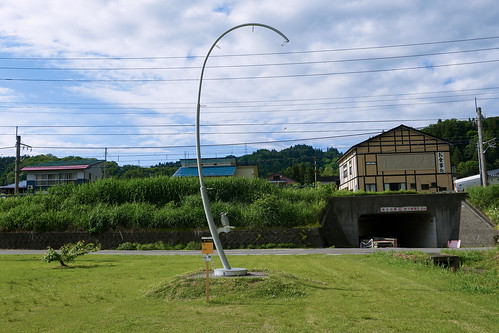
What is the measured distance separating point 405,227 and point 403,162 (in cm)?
890

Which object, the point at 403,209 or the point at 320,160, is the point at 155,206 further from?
the point at 320,160

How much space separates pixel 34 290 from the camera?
417 inches

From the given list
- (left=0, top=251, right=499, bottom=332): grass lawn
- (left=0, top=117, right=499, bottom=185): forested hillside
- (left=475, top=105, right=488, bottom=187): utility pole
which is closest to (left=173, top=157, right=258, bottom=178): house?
(left=0, top=117, right=499, bottom=185): forested hillside

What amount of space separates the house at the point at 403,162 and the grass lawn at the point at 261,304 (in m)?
33.7

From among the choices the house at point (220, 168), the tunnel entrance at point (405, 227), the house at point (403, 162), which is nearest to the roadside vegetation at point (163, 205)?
the tunnel entrance at point (405, 227)

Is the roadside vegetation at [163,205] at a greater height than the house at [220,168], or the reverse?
the house at [220,168]

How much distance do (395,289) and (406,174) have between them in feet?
124

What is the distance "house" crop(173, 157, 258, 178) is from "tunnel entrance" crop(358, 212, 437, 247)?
18294mm

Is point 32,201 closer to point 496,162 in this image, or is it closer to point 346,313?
point 346,313

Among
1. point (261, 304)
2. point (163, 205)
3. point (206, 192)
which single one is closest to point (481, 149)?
point (163, 205)

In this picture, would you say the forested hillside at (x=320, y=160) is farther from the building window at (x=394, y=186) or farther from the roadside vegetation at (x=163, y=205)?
the roadside vegetation at (x=163, y=205)

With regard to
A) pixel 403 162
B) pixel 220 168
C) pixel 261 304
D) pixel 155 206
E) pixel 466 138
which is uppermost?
pixel 466 138

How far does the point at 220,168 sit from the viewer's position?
59188 mm

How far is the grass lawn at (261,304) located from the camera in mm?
7020
